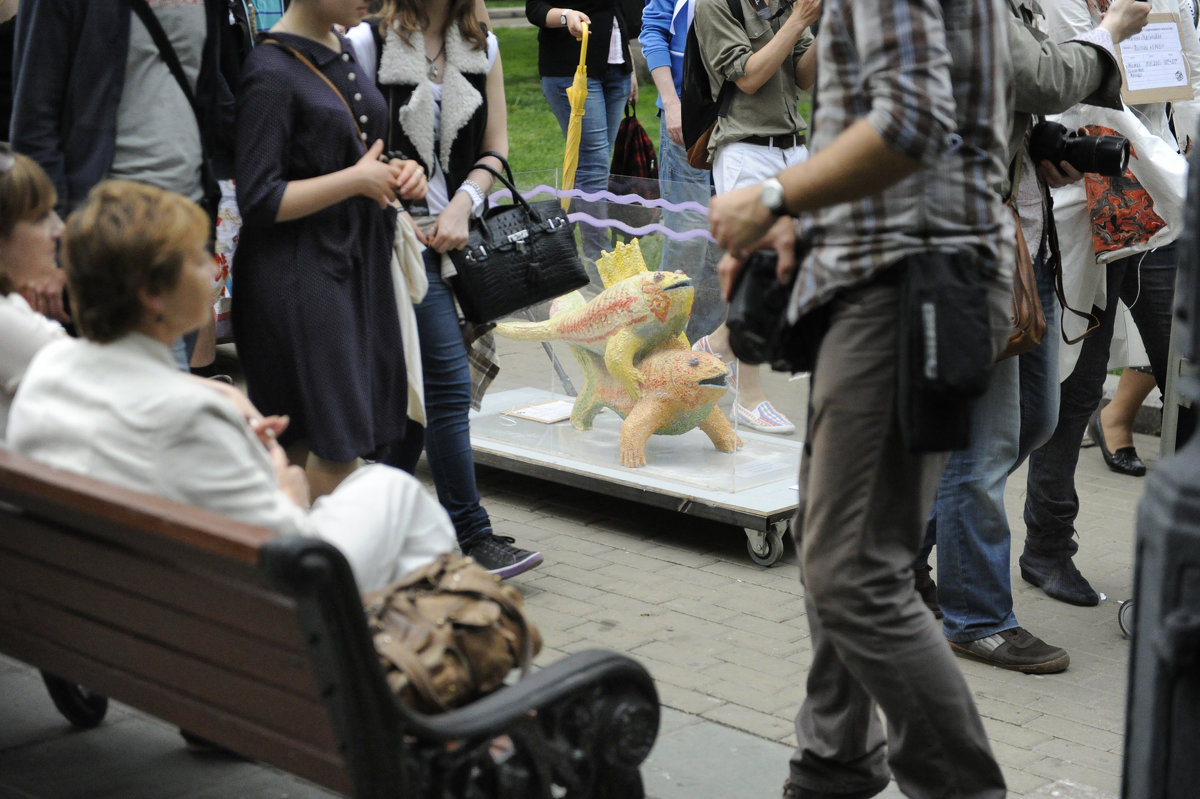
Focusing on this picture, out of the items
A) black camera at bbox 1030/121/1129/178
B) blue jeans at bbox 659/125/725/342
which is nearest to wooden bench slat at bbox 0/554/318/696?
black camera at bbox 1030/121/1129/178

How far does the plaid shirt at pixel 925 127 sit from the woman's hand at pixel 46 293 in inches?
69.6

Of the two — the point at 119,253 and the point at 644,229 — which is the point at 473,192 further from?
the point at 119,253

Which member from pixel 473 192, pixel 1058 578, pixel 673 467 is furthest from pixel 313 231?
pixel 1058 578

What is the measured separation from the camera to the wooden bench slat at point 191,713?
7.57 feet

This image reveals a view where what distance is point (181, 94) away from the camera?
3.86 metres

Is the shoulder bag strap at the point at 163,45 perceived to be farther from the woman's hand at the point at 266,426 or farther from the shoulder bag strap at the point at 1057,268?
the shoulder bag strap at the point at 1057,268

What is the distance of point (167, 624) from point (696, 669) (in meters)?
2.02

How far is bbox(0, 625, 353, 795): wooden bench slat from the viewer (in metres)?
2.31

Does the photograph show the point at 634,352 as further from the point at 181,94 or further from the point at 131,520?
the point at 131,520

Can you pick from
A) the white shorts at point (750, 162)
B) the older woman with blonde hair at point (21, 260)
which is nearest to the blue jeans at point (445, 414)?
the older woman with blonde hair at point (21, 260)

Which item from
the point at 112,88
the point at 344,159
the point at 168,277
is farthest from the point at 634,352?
the point at 168,277

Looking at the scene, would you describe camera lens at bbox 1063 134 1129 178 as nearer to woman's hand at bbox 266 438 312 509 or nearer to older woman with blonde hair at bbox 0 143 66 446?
woman's hand at bbox 266 438 312 509

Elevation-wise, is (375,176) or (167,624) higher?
(375,176)

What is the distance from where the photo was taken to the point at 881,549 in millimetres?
2688
